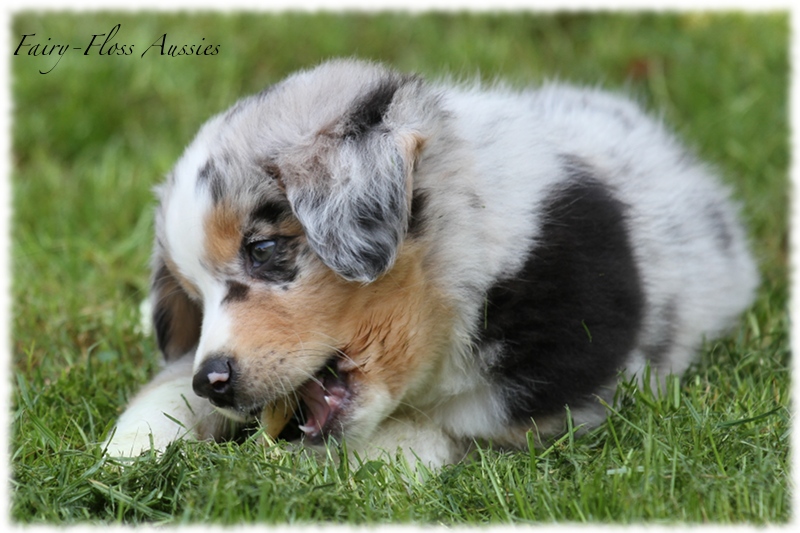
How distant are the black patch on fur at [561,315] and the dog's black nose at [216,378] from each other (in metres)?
Answer: 0.88

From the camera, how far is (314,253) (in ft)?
11.5

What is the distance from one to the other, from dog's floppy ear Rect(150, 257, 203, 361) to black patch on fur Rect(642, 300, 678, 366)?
1759 millimetres

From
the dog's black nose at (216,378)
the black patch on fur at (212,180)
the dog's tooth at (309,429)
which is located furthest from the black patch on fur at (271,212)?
the dog's tooth at (309,429)

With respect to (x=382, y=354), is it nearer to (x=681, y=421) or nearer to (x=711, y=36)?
(x=681, y=421)

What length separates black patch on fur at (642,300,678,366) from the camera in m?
4.07

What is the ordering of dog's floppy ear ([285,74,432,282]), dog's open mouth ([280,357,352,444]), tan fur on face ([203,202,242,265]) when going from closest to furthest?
dog's floppy ear ([285,74,432,282]) → tan fur on face ([203,202,242,265]) → dog's open mouth ([280,357,352,444])

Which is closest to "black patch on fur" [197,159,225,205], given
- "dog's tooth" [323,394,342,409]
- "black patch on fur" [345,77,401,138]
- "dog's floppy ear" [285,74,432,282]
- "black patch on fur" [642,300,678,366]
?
"dog's floppy ear" [285,74,432,282]

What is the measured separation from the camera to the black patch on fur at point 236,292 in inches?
138

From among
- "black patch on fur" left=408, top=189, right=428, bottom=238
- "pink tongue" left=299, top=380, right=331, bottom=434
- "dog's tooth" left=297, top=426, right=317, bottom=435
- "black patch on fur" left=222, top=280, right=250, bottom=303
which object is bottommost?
"dog's tooth" left=297, top=426, right=317, bottom=435

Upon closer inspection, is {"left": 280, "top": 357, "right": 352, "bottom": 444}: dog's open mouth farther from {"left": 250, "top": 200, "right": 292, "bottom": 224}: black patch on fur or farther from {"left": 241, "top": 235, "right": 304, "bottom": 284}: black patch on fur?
{"left": 250, "top": 200, "right": 292, "bottom": 224}: black patch on fur

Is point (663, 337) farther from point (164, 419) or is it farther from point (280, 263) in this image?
point (164, 419)

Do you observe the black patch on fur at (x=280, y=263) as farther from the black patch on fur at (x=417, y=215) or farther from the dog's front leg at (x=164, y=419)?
the dog's front leg at (x=164, y=419)

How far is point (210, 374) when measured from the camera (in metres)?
3.39

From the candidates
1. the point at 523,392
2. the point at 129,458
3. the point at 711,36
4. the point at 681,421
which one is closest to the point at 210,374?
the point at 129,458
